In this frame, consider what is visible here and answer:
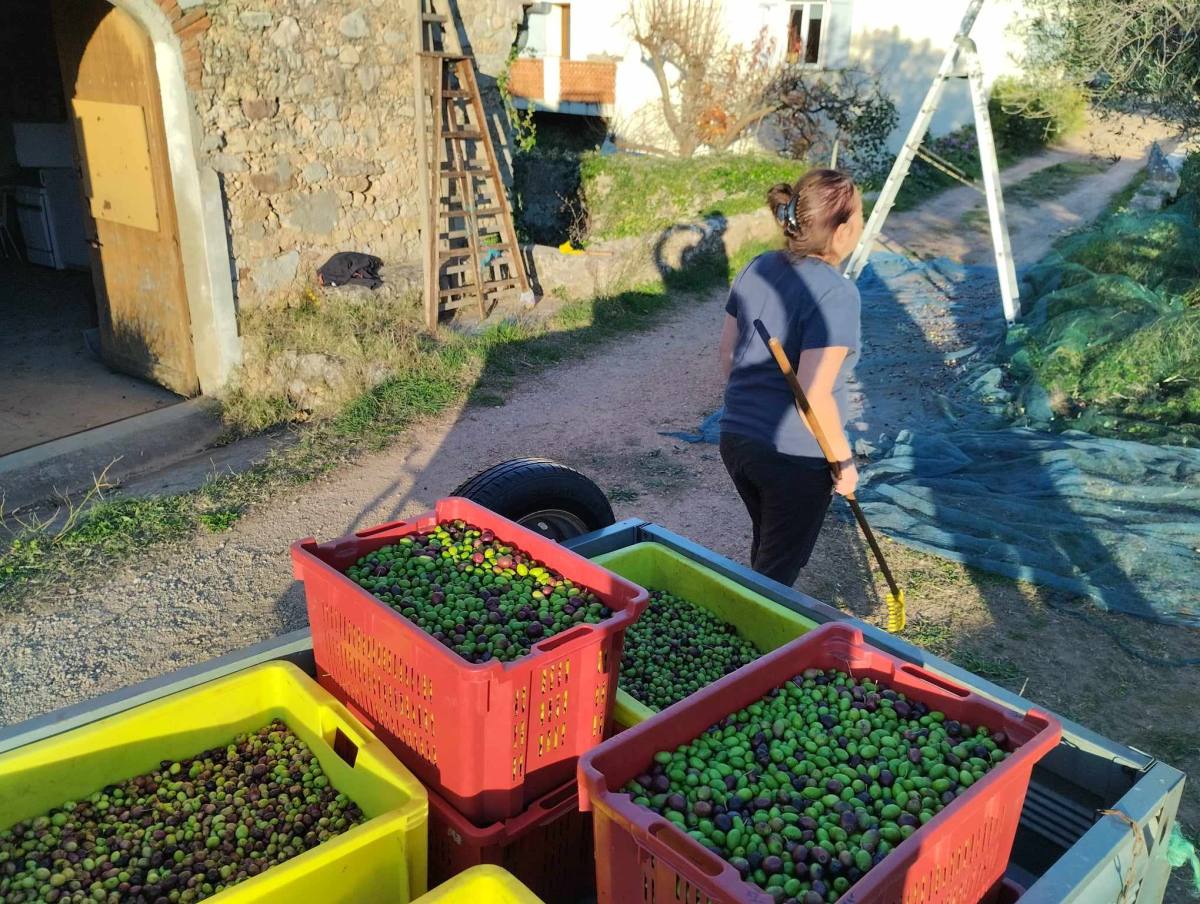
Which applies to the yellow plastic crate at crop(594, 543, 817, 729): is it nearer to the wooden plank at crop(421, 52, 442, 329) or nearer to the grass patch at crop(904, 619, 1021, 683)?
the grass patch at crop(904, 619, 1021, 683)

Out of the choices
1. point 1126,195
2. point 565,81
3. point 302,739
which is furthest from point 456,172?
point 1126,195

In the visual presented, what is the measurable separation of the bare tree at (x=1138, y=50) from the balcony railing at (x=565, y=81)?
1017 cm

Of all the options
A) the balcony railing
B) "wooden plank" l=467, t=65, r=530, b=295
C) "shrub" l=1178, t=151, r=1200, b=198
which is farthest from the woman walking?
the balcony railing

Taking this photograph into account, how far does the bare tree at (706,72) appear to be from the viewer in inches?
598

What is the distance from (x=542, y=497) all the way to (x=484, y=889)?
1.81m

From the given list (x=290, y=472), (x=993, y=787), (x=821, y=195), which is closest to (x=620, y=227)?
(x=290, y=472)

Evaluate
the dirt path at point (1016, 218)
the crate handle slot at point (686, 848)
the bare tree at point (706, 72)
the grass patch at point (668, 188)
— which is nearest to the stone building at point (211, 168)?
the grass patch at point (668, 188)

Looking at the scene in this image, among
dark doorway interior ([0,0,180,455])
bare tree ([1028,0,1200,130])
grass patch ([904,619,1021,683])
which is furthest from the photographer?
dark doorway interior ([0,0,180,455])

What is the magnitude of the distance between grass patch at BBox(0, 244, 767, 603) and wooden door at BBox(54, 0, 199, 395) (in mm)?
869

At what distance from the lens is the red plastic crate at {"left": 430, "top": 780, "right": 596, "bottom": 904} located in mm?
1958

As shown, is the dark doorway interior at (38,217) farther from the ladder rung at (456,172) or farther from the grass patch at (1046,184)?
the grass patch at (1046,184)

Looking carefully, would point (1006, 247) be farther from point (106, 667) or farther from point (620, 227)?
point (106, 667)

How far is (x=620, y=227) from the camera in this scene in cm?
1155

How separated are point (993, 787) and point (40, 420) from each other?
7.17 metres
